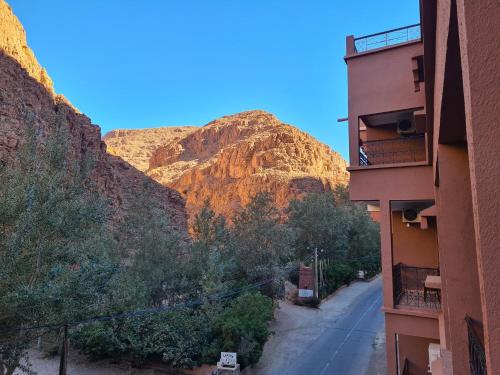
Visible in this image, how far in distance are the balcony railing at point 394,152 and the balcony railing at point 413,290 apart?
2.66 meters

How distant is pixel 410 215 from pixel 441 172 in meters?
6.44

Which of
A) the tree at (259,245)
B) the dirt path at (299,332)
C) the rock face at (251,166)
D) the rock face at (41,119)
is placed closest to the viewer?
the dirt path at (299,332)

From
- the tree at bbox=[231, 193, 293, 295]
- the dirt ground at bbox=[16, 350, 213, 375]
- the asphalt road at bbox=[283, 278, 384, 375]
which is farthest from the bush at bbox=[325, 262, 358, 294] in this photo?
the dirt ground at bbox=[16, 350, 213, 375]

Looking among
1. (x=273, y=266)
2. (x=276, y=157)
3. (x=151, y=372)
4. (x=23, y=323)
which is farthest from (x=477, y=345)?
(x=276, y=157)

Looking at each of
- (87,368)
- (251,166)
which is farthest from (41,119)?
(251,166)

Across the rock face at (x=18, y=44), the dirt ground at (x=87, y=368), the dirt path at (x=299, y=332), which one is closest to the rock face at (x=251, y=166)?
the rock face at (x=18, y=44)

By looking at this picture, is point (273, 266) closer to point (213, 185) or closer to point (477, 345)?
point (477, 345)

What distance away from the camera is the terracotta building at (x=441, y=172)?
1.14 metres

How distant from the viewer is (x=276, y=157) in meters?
63.2

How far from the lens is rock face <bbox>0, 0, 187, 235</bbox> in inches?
861

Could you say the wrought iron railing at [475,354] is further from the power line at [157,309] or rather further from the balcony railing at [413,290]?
the power line at [157,309]

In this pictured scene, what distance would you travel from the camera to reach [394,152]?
8781 mm

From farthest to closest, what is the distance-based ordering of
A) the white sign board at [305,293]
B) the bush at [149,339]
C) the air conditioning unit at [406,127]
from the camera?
1. the white sign board at [305,293]
2. the bush at [149,339]
3. the air conditioning unit at [406,127]

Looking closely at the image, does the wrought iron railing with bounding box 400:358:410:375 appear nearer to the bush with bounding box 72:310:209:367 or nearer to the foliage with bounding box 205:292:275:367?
the foliage with bounding box 205:292:275:367
